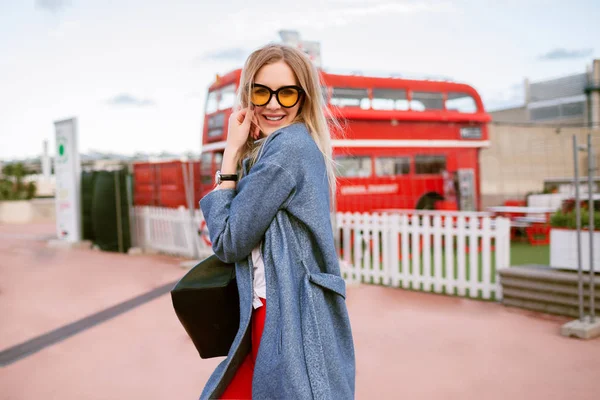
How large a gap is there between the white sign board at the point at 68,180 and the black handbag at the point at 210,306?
12.6 meters

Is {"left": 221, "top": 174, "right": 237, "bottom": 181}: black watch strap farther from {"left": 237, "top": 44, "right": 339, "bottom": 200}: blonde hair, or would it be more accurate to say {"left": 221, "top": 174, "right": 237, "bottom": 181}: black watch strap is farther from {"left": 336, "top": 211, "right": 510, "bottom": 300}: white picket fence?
{"left": 336, "top": 211, "right": 510, "bottom": 300}: white picket fence

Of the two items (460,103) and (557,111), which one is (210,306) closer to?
(460,103)

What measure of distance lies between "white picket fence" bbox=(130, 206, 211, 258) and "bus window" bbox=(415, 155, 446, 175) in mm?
4796

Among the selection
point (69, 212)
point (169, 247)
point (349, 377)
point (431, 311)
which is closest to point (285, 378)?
point (349, 377)

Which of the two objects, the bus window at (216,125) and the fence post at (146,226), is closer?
the bus window at (216,125)

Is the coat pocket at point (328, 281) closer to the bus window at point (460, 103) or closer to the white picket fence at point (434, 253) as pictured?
the white picket fence at point (434, 253)

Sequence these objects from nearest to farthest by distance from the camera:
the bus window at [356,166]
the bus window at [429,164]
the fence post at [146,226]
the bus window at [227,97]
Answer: the bus window at [227,97], the bus window at [356,166], the bus window at [429,164], the fence post at [146,226]

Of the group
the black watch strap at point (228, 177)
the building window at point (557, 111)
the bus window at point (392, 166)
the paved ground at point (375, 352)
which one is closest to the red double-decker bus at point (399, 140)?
the bus window at point (392, 166)

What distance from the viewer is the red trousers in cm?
162

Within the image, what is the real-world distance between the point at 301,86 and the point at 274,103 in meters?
0.10

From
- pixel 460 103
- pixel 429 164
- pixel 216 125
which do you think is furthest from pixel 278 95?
pixel 460 103

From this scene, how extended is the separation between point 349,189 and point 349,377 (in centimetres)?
927

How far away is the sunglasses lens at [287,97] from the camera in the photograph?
1736 millimetres

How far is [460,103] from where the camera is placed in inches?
496
